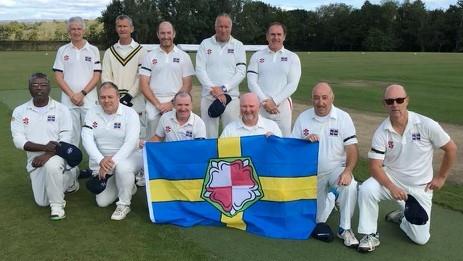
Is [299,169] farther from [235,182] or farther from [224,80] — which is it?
[224,80]

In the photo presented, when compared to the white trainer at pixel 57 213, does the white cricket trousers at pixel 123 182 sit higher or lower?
higher

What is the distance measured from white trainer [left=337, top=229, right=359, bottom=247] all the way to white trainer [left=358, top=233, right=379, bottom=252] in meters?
0.08

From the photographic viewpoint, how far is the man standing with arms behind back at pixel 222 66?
655 cm

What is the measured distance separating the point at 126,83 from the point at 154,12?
6983 centimetres

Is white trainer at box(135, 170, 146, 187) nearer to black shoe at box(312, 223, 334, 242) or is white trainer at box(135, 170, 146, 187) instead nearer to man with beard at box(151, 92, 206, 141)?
man with beard at box(151, 92, 206, 141)

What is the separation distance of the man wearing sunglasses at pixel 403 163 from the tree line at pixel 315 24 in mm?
64551

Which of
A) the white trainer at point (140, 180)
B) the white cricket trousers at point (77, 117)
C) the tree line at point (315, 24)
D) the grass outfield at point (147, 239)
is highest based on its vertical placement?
the tree line at point (315, 24)

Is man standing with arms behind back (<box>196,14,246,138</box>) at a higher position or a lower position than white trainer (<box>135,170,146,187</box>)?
higher

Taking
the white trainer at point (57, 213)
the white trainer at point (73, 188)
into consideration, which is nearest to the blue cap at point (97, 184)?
the white trainer at point (57, 213)

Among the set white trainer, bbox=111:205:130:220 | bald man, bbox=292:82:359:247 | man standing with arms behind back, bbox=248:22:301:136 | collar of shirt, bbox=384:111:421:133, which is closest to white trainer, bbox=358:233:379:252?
bald man, bbox=292:82:359:247

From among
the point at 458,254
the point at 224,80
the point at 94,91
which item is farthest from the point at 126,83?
the point at 458,254

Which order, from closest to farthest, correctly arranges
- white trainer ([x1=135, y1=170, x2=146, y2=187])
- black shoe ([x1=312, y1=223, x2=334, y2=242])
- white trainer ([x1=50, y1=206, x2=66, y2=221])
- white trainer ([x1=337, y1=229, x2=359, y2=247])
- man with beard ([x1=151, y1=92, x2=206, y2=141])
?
white trainer ([x1=337, y1=229, x2=359, y2=247]) < black shoe ([x1=312, y1=223, x2=334, y2=242]) < white trainer ([x1=50, y1=206, x2=66, y2=221]) < man with beard ([x1=151, y1=92, x2=206, y2=141]) < white trainer ([x1=135, y1=170, x2=146, y2=187])

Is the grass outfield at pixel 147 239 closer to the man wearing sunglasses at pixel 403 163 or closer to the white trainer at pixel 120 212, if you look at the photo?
the white trainer at pixel 120 212

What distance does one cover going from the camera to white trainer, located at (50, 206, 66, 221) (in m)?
5.34
